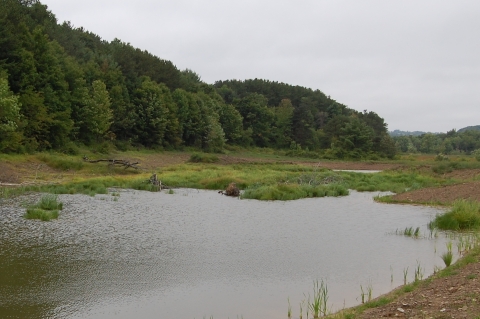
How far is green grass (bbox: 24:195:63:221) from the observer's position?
1800cm

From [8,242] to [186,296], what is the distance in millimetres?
A: 6969

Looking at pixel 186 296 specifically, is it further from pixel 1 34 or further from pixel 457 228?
pixel 1 34

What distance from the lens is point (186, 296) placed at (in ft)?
33.8

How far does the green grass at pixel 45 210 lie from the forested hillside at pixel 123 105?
675 inches

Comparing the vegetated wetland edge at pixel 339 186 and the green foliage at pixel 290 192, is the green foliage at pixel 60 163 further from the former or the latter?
the green foliage at pixel 290 192

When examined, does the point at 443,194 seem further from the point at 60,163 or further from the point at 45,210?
the point at 60,163

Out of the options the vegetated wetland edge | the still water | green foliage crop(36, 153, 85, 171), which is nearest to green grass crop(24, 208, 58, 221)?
the still water

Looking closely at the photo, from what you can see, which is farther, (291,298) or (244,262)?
(244,262)

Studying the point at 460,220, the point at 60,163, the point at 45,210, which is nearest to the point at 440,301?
the point at 460,220

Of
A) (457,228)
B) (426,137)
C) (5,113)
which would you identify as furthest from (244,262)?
(426,137)

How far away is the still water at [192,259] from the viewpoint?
31.9ft

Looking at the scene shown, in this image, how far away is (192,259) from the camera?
44.0 feet

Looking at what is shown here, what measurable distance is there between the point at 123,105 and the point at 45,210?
45664 mm

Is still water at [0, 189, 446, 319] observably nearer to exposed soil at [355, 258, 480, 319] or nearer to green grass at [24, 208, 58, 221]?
green grass at [24, 208, 58, 221]
